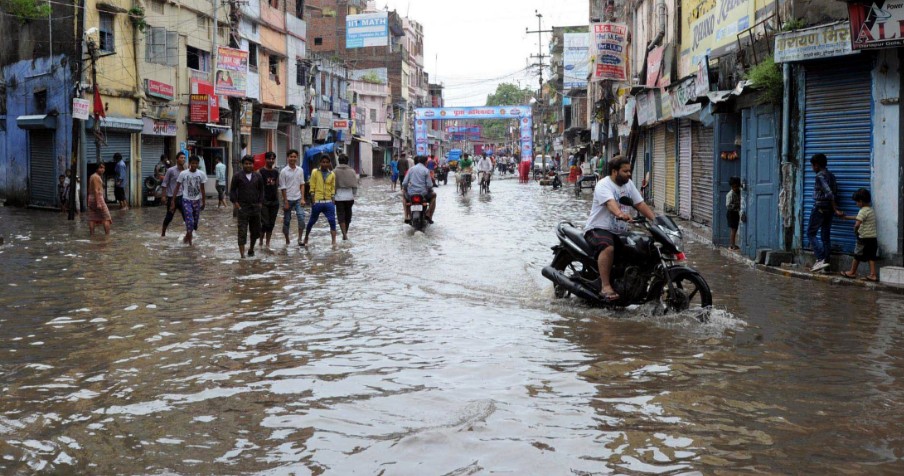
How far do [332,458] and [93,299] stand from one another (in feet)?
20.7

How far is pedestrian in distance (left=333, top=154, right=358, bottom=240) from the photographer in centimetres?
1670

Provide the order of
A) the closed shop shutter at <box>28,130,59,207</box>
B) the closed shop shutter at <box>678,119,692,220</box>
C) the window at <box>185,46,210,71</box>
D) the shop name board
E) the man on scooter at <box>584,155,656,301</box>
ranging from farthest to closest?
1. the window at <box>185,46,210,71</box>
2. the shop name board
3. the closed shop shutter at <box>28,130,59,207</box>
4. the closed shop shutter at <box>678,119,692,220</box>
5. the man on scooter at <box>584,155,656,301</box>

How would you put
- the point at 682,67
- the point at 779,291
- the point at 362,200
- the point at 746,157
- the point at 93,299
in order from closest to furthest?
1. the point at 93,299
2. the point at 779,291
3. the point at 746,157
4. the point at 682,67
5. the point at 362,200

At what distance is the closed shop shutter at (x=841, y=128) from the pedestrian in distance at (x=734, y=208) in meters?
2.16

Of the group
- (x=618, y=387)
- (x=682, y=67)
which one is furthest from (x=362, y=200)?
(x=618, y=387)

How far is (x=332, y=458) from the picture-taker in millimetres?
4594

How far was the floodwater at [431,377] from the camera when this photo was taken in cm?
463

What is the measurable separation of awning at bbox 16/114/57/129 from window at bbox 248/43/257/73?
46.0 feet

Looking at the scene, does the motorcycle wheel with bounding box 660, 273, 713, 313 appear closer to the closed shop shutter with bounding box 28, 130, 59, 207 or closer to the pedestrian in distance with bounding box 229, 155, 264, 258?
the pedestrian in distance with bounding box 229, 155, 264, 258

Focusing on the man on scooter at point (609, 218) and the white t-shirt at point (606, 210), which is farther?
the white t-shirt at point (606, 210)

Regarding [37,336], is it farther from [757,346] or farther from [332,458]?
[757,346]

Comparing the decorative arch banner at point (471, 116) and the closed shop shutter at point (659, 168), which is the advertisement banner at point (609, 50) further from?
the decorative arch banner at point (471, 116)

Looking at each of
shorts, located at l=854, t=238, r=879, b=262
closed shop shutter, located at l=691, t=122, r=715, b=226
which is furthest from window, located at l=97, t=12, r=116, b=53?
shorts, located at l=854, t=238, r=879, b=262

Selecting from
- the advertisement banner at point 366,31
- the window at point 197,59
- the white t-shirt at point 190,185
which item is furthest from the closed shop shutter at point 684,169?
the advertisement banner at point 366,31
